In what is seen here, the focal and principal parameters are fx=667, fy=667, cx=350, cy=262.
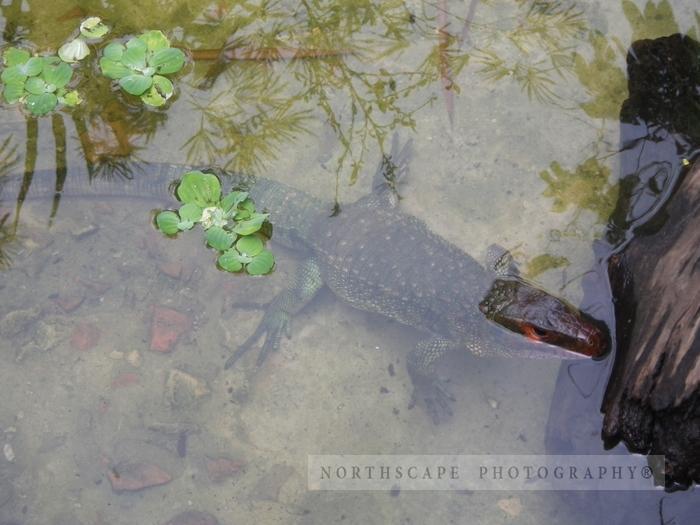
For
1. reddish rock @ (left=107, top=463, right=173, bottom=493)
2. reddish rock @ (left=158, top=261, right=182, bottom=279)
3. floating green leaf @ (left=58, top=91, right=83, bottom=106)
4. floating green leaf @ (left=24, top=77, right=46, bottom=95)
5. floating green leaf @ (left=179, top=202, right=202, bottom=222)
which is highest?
floating green leaf @ (left=179, top=202, right=202, bottom=222)

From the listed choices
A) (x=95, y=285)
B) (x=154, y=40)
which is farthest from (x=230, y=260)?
(x=154, y=40)

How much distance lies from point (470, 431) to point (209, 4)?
4.18 m

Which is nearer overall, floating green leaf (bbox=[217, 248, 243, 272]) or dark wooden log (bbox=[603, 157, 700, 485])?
dark wooden log (bbox=[603, 157, 700, 485])

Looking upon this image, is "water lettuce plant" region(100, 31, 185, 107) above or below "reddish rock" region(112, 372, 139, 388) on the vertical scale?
above

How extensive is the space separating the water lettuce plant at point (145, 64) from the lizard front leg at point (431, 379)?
2.93 m

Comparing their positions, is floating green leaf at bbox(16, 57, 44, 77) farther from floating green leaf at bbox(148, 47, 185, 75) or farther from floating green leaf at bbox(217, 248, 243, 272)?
floating green leaf at bbox(217, 248, 243, 272)

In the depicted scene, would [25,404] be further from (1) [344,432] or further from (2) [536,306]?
(2) [536,306]

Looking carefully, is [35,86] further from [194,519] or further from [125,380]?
[194,519]

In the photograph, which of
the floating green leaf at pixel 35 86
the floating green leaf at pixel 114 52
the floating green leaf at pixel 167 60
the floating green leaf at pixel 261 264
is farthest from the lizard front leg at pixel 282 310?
the floating green leaf at pixel 35 86

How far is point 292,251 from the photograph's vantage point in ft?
17.5

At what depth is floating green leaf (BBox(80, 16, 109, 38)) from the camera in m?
5.57

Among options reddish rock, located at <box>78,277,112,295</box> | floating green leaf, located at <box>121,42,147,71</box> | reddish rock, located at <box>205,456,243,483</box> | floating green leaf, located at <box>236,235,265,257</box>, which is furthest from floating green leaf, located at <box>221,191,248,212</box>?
reddish rock, located at <box>205,456,243,483</box>

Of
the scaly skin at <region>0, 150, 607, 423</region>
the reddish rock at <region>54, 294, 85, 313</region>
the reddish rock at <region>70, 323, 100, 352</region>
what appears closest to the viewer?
the scaly skin at <region>0, 150, 607, 423</region>

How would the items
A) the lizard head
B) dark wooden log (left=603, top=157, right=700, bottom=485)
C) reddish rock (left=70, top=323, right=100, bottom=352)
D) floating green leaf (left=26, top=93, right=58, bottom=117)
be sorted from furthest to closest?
floating green leaf (left=26, top=93, right=58, bottom=117), reddish rock (left=70, top=323, right=100, bottom=352), the lizard head, dark wooden log (left=603, top=157, right=700, bottom=485)
